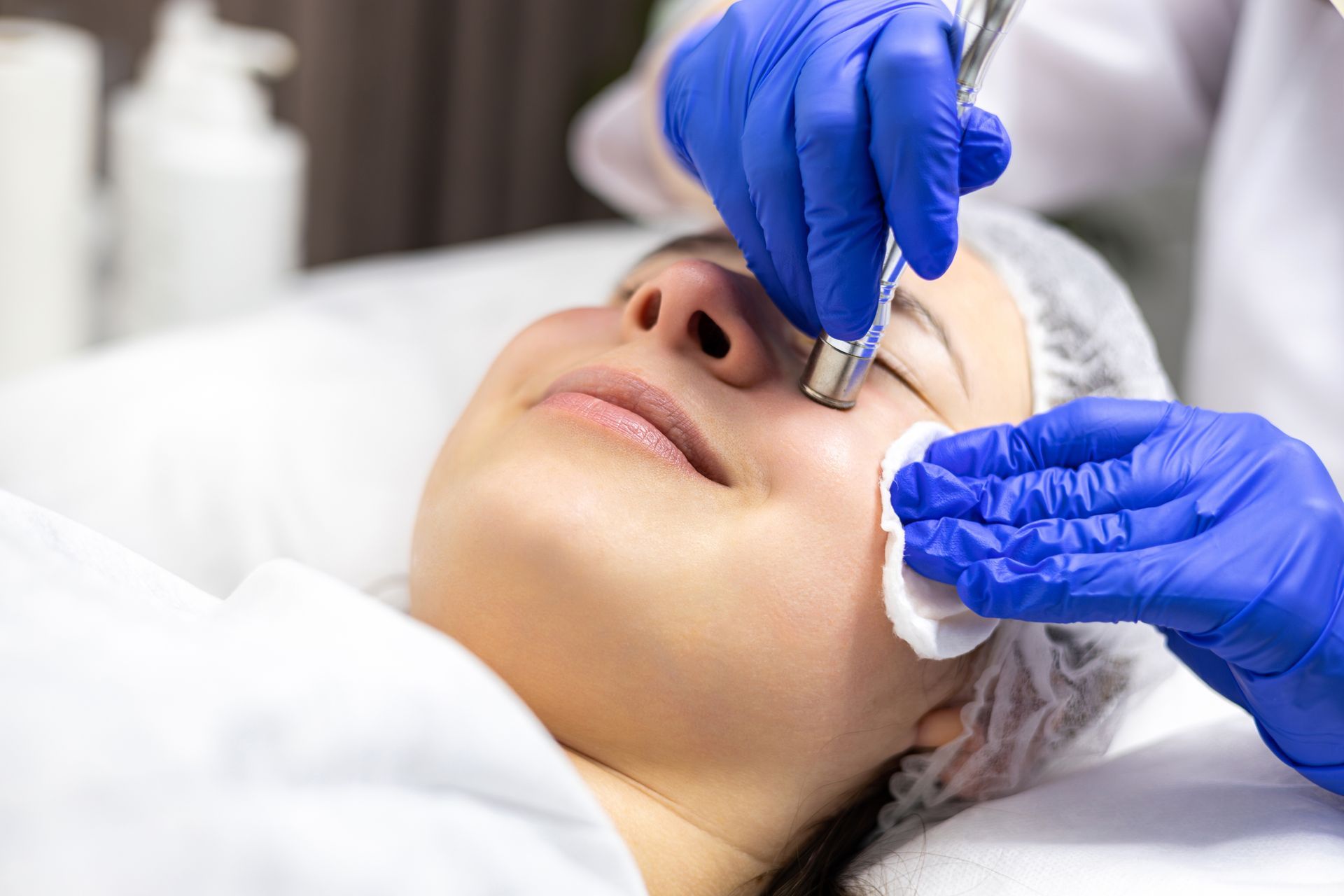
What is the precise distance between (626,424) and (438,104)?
61.0 inches

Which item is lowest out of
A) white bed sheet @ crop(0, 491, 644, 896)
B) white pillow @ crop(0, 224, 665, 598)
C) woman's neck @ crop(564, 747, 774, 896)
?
white pillow @ crop(0, 224, 665, 598)

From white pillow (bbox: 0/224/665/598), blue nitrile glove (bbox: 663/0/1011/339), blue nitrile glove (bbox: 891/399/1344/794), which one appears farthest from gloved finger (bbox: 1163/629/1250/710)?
white pillow (bbox: 0/224/665/598)

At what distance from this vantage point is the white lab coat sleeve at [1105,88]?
1389mm

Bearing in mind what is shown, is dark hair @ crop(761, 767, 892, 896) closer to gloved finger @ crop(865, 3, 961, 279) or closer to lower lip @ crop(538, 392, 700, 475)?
lower lip @ crop(538, 392, 700, 475)

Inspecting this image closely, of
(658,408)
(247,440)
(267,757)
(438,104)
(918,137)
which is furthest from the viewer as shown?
(438,104)

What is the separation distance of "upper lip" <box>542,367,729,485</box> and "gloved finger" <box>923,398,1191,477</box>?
6.5 inches

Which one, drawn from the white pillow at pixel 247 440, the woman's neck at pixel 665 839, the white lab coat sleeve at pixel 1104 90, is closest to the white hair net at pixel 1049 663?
the woman's neck at pixel 665 839

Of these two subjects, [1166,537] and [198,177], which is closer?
[1166,537]

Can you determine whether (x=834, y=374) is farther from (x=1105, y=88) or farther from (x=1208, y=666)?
(x=1105, y=88)

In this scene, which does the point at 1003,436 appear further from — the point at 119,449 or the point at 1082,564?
the point at 119,449

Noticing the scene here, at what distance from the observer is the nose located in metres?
0.85

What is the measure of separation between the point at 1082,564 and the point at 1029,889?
0.23 m

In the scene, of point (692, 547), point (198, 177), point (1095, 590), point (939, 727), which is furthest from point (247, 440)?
point (1095, 590)

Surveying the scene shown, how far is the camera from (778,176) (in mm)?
808
